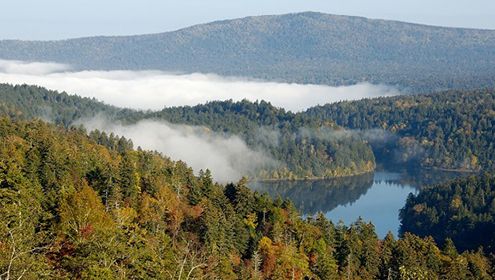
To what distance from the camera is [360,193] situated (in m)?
160

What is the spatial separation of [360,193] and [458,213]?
169 ft

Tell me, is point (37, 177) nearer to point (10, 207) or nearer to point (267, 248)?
point (267, 248)

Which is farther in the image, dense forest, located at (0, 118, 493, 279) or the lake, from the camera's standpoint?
the lake

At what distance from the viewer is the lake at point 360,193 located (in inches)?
5199

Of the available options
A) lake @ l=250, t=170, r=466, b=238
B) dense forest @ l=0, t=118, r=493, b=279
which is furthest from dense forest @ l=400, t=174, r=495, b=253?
dense forest @ l=0, t=118, r=493, b=279

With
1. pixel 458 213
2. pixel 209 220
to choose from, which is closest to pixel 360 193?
pixel 458 213

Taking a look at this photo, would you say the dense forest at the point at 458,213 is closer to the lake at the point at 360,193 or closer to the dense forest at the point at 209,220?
the lake at the point at 360,193

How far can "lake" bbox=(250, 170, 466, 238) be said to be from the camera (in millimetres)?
132050

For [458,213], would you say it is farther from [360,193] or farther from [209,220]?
[209,220]

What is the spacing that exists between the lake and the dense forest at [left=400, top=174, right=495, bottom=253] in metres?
5.07

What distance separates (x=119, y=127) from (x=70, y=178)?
12689 cm

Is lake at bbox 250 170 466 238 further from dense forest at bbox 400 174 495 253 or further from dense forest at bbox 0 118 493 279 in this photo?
dense forest at bbox 0 118 493 279

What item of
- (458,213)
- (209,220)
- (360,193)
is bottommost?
(360,193)

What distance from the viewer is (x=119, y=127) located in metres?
187
